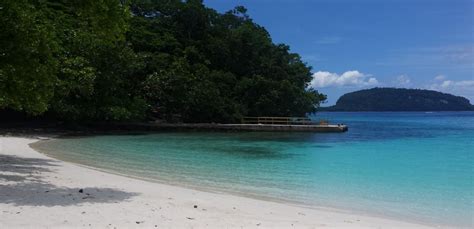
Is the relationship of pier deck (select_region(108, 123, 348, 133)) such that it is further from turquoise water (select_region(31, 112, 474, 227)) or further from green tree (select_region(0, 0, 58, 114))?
green tree (select_region(0, 0, 58, 114))

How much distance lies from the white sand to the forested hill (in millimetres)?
2786

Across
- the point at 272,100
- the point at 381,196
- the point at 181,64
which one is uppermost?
the point at 181,64

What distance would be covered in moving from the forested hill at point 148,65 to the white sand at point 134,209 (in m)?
2.79

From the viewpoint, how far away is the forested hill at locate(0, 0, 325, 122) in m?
10.1

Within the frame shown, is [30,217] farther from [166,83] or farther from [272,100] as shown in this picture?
[272,100]

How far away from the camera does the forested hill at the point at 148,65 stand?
10.1 metres

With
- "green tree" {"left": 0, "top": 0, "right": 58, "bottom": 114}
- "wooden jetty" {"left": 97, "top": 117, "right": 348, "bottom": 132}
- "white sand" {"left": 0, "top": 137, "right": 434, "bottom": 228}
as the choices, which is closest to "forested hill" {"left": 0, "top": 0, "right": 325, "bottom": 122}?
"green tree" {"left": 0, "top": 0, "right": 58, "bottom": 114}

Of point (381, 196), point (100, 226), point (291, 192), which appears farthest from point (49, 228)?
point (381, 196)

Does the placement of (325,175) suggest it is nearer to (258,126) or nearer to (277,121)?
(258,126)

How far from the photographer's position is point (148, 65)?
140ft

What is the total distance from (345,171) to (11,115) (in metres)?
30.0

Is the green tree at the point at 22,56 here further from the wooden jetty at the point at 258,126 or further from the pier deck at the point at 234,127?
the pier deck at the point at 234,127

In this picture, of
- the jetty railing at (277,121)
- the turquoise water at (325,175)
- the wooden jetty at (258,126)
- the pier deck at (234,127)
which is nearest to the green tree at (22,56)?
the turquoise water at (325,175)

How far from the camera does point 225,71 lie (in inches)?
1992
